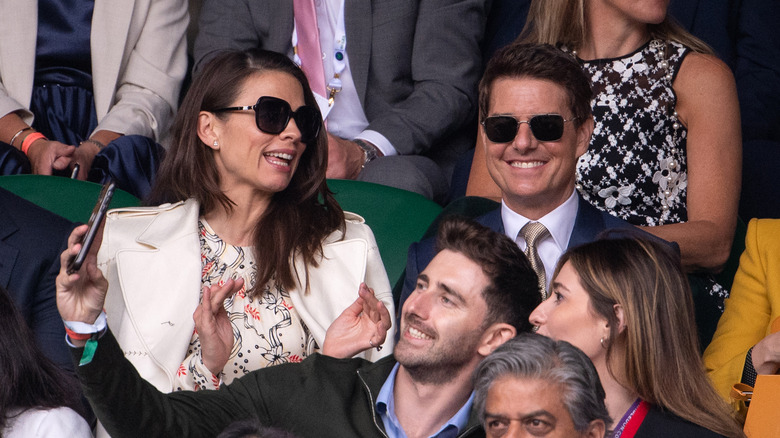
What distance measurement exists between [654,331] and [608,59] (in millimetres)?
1094

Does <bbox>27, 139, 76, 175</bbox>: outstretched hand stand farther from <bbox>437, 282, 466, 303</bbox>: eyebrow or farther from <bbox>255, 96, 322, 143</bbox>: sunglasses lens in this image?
<bbox>437, 282, 466, 303</bbox>: eyebrow

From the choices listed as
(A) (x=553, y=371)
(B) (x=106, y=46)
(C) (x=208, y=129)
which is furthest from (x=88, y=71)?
(A) (x=553, y=371)

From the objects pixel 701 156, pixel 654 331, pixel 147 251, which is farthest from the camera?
pixel 701 156

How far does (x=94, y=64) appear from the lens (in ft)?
12.0

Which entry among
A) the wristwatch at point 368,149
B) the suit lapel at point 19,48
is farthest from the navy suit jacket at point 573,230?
the suit lapel at point 19,48

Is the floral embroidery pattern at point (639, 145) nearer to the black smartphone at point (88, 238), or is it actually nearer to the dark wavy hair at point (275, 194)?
the dark wavy hair at point (275, 194)

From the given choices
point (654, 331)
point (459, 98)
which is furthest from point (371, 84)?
point (654, 331)

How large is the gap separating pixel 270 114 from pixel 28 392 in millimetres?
991

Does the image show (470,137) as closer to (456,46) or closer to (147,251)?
(456,46)

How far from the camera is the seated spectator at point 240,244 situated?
2598 millimetres

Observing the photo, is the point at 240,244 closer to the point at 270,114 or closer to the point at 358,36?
the point at 270,114

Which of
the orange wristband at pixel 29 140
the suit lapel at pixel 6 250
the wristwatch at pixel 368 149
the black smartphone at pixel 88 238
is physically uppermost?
the black smartphone at pixel 88 238

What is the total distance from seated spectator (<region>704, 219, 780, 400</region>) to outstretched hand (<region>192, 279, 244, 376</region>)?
1092 millimetres

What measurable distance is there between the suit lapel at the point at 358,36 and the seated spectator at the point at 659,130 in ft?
3.00
